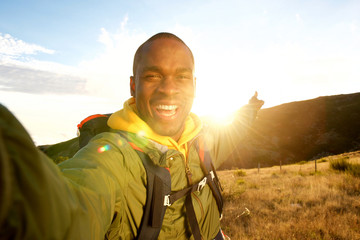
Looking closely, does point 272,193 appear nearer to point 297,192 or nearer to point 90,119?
point 297,192

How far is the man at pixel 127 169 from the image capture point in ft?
1.55

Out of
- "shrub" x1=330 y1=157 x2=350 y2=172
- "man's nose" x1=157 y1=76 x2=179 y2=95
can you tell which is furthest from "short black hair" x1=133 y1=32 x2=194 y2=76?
"shrub" x1=330 y1=157 x2=350 y2=172

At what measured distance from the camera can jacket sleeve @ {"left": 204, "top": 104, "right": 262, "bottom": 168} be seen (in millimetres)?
2954

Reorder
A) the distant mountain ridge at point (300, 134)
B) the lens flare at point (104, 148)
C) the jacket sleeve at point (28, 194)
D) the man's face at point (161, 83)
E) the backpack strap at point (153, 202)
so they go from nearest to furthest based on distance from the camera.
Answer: the jacket sleeve at point (28, 194) < the lens flare at point (104, 148) < the backpack strap at point (153, 202) < the man's face at point (161, 83) < the distant mountain ridge at point (300, 134)

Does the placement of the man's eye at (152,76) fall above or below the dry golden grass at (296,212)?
above

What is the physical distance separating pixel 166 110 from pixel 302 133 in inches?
2078

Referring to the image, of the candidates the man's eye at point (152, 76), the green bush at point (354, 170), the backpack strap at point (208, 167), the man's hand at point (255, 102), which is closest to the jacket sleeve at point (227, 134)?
the man's hand at point (255, 102)

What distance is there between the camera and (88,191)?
3.02 feet

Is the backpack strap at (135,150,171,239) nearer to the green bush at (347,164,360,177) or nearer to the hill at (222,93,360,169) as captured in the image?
the green bush at (347,164,360,177)

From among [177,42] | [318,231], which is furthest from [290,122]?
[177,42]

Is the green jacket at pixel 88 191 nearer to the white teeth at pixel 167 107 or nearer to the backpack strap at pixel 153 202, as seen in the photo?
the backpack strap at pixel 153 202

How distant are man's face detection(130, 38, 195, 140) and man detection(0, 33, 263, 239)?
0.01m

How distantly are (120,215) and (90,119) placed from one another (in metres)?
1.17

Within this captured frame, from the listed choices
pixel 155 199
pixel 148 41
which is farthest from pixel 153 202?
pixel 148 41
